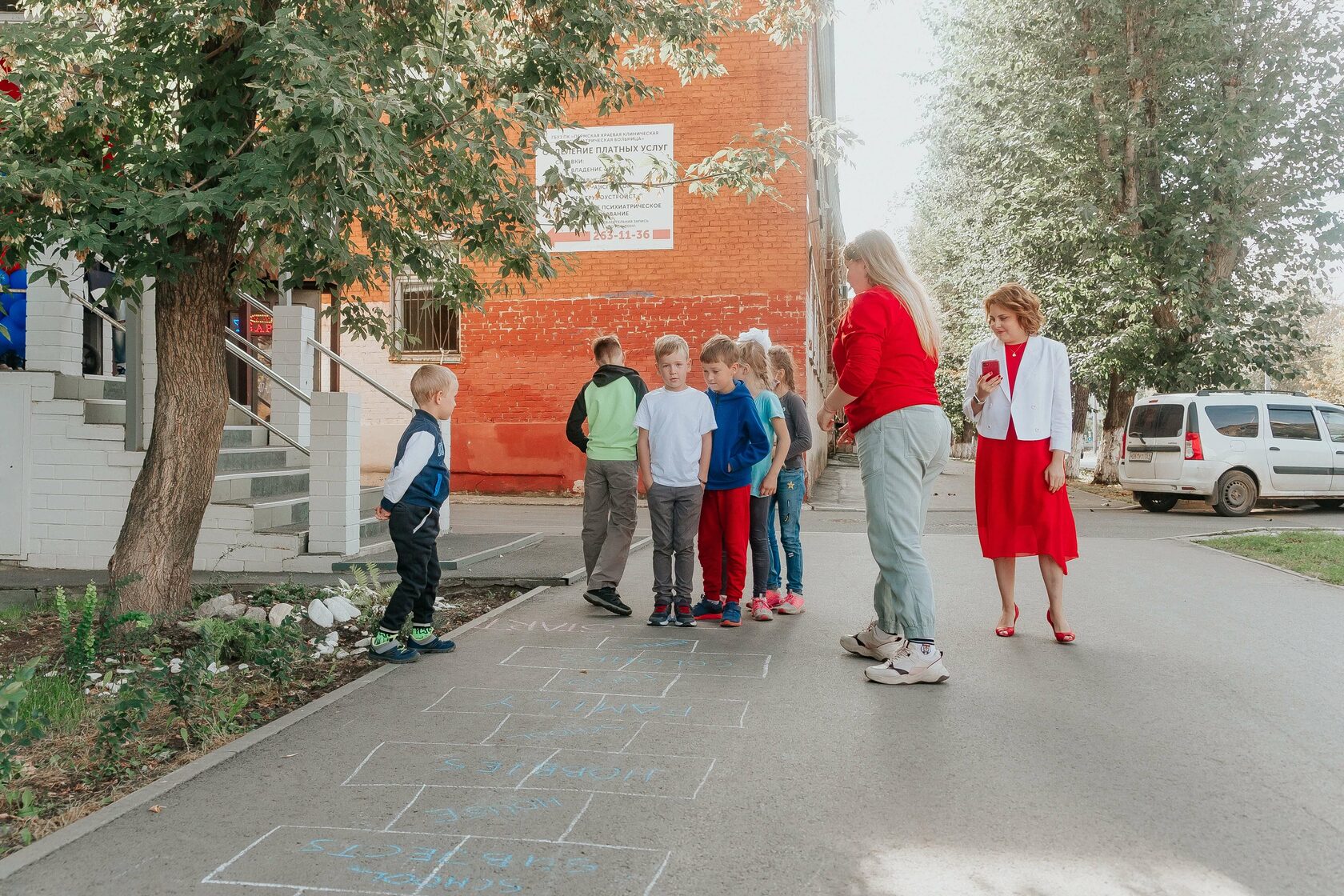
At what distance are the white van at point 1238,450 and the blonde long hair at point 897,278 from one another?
12.9m

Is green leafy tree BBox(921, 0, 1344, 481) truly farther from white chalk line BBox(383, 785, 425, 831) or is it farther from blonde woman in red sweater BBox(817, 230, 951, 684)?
white chalk line BBox(383, 785, 425, 831)

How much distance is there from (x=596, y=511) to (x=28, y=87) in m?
4.01

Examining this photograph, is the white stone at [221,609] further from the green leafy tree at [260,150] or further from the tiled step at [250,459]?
the tiled step at [250,459]

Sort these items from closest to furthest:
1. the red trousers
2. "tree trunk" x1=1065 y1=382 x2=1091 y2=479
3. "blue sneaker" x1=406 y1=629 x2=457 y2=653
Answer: "blue sneaker" x1=406 y1=629 x2=457 y2=653 → the red trousers → "tree trunk" x1=1065 y1=382 x2=1091 y2=479

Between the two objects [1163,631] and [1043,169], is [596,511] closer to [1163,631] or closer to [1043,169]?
[1163,631]

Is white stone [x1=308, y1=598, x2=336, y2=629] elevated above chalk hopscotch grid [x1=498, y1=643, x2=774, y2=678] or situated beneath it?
elevated above

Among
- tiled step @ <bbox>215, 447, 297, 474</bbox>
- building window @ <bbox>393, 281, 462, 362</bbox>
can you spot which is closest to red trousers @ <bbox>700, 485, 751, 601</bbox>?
tiled step @ <bbox>215, 447, 297, 474</bbox>

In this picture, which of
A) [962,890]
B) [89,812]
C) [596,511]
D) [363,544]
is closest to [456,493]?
[363,544]

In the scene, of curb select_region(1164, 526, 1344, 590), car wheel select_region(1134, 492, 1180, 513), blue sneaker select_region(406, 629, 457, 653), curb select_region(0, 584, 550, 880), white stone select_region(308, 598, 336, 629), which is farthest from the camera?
car wheel select_region(1134, 492, 1180, 513)

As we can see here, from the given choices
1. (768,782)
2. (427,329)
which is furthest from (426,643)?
(427,329)

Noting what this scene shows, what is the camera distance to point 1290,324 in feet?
62.8

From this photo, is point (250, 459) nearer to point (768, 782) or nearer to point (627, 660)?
point (627, 660)

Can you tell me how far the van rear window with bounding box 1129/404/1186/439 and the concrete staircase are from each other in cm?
1271

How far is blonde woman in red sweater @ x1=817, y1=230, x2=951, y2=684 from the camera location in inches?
199
